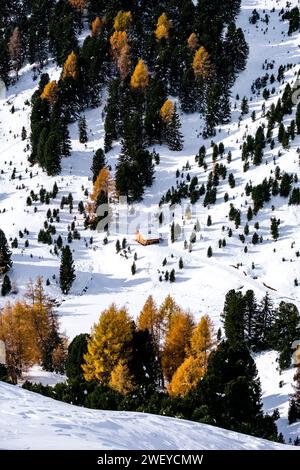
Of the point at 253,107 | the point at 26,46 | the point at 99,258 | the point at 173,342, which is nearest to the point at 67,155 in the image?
the point at 99,258

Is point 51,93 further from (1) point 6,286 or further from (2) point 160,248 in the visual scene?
(1) point 6,286

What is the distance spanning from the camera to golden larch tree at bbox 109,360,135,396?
123 ft

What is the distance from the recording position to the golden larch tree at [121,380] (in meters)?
37.6

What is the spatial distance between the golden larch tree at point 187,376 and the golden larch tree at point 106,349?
4.09 metres

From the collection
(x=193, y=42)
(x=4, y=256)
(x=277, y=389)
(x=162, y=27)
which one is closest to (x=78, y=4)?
(x=162, y=27)

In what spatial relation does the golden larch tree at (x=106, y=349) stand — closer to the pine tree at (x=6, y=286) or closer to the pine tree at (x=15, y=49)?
the pine tree at (x=6, y=286)

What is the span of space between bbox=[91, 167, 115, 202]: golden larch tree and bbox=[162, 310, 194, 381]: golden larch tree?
3337cm

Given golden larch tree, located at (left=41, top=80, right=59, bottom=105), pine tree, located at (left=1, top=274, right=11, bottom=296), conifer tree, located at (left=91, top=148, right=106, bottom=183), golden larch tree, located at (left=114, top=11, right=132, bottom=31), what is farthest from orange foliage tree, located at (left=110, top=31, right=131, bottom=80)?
pine tree, located at (left=1, top=274, right=11, bottom=296)

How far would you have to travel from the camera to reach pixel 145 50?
102m

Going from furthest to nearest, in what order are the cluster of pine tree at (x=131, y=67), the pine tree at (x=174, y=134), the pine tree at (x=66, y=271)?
the pine tree at (x=174, y=134), the cluster of pine tree at (x=131, y=67), the pine tree at (x=66, y=271)

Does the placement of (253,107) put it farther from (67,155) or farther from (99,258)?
(99,258)

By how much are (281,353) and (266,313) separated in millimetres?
6826

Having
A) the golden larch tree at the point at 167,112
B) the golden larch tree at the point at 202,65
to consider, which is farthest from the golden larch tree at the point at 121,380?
the golden larch tree at the point at 202,65

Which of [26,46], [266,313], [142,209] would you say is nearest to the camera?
[266,313]
